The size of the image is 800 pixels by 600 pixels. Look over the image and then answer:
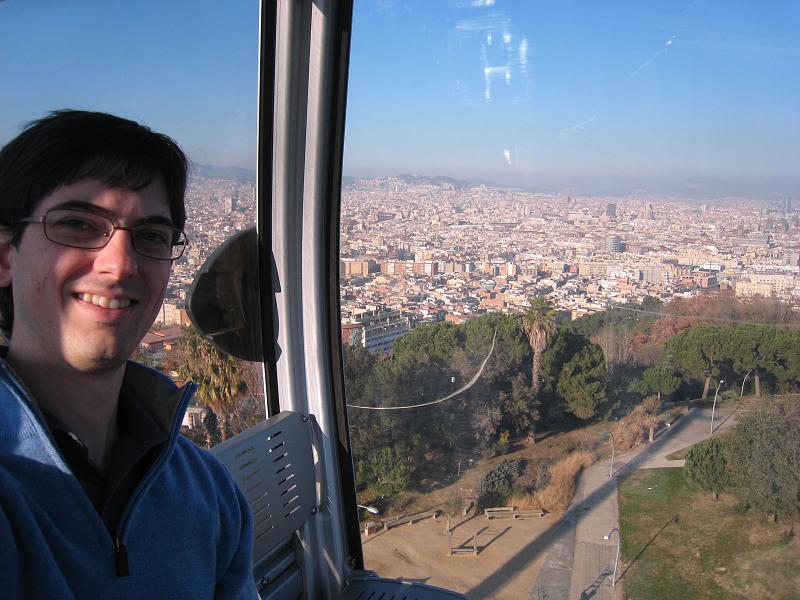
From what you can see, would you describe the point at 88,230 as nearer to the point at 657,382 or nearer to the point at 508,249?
the point at 508,249

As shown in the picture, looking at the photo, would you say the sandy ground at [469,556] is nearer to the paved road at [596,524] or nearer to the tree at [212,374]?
the paved road at [596,524]

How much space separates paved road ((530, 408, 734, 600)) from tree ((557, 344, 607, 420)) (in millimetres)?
197

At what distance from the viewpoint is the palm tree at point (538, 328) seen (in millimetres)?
2357

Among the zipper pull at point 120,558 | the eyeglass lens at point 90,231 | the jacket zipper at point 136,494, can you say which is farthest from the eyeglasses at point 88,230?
the zipper pull at point 120,558

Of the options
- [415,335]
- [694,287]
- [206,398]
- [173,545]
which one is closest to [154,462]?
[173,545]

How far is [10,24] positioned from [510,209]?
158cm

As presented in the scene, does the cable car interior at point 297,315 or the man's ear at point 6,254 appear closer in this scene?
the man's ear at point 6,254

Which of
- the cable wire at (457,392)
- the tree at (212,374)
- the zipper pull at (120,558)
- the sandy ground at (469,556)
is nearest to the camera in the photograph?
the zipper pull at (120,558)

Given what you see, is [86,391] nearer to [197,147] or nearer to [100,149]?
[100,149]

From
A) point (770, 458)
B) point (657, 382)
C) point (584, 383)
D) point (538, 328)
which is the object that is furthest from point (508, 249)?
point (770, 458)

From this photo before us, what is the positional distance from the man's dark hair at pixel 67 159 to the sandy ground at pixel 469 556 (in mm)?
1755

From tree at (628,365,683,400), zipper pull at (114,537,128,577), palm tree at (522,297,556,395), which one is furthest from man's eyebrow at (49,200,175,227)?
tree at (628,365,683,400)

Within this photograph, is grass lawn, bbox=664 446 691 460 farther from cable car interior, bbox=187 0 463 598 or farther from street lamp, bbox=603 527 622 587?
cable car interior, bbox=187 0 463 598

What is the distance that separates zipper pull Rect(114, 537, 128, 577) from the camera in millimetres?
1133
